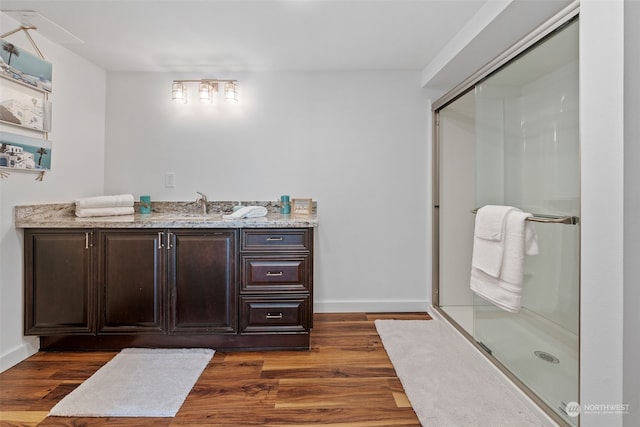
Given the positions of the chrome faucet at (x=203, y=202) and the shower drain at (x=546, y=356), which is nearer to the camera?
the shower drain at (x=546, y=356)

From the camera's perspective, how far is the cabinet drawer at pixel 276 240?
2.13m

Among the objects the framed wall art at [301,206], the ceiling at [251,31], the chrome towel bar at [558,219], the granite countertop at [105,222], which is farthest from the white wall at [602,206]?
the framed wall art at [301,206]

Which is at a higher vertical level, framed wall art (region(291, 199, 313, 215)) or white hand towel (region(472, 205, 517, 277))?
framed wall art (region(291, 199, 313, 215))

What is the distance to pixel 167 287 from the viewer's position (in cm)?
210

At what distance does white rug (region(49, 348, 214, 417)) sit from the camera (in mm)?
1562

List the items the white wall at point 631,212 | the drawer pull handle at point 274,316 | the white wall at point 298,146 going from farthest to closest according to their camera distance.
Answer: the white wall at point 298,146, the drawer pull handle at point 274,316, the white wall at point 631,212

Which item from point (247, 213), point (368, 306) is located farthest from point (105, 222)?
point (368, 306)

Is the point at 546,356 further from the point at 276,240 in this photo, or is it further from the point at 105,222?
the point at 105,222

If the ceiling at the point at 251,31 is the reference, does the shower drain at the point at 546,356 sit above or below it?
below

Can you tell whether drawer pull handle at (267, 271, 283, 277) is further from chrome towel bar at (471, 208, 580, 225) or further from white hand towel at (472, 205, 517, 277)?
chrome towel bar at (471, 208, 580, 225)

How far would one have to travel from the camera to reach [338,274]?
289 centimetres

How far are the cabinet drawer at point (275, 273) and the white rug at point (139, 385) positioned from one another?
544 mm

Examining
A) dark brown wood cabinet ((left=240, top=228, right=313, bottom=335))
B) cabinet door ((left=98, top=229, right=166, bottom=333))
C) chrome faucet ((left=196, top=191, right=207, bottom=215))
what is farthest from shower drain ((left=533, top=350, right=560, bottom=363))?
chrome faucet ((left=196, top=191, right=207, bottom=215))

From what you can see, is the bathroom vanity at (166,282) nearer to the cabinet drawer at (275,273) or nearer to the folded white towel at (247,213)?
the cabinet drawer at (275,273)
